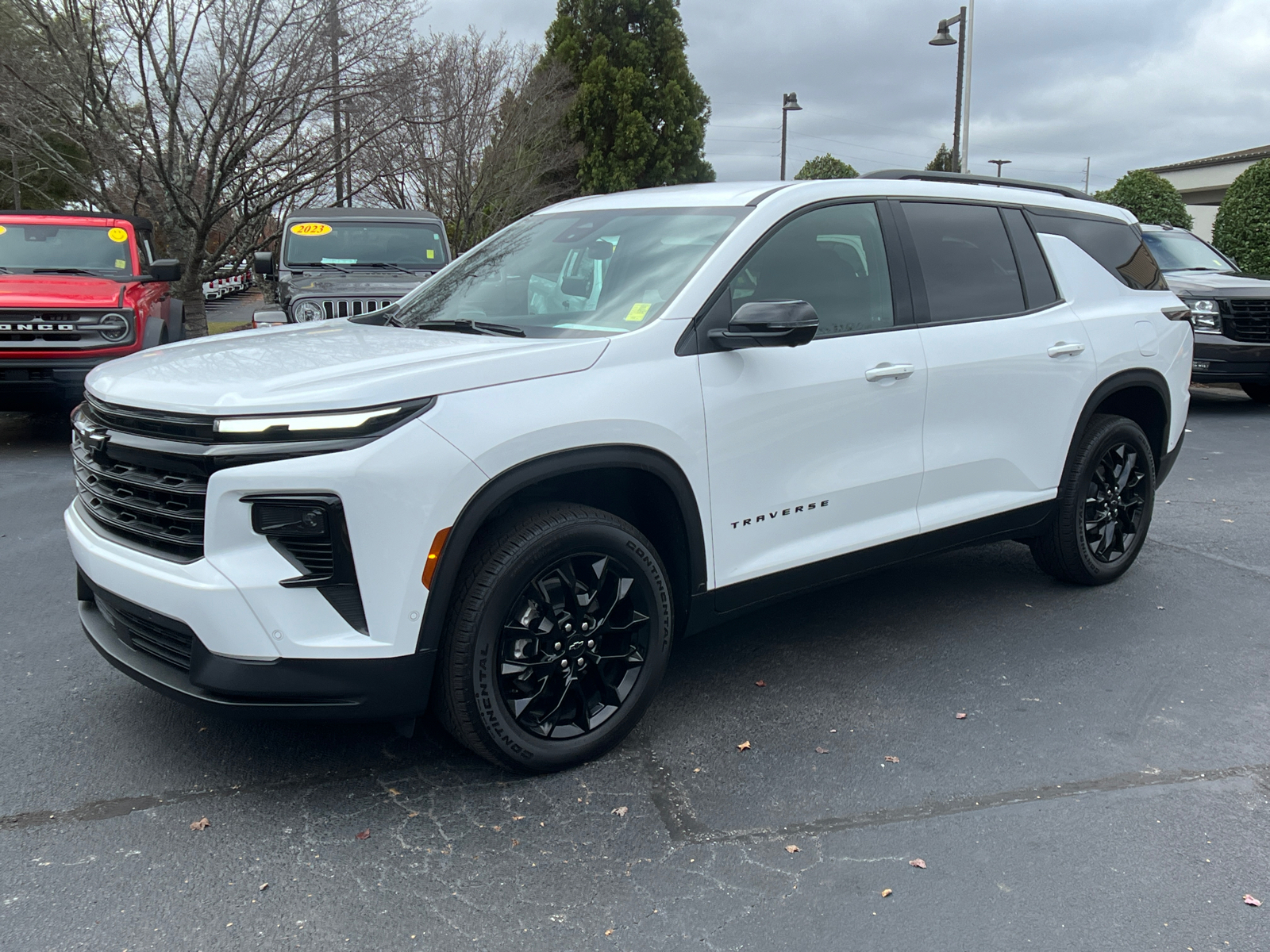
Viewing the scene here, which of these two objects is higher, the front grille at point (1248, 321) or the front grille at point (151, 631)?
the front grille at point (1248, 321)

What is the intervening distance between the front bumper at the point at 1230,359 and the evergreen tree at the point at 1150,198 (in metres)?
10.9

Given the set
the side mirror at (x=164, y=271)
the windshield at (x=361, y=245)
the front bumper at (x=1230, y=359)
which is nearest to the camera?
the side mirror at (x=164, y=271)

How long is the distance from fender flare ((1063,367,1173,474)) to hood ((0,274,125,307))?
7.27 metres

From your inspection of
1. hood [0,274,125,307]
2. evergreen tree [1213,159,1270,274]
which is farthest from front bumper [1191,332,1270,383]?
hood [0,274,125,307]

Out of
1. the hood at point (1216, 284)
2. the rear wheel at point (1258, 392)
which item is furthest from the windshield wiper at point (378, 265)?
the rear wheel at point (1258, 392)

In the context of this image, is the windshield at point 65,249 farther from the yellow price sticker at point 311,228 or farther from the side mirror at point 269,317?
the yellow price sticker at point 311,228

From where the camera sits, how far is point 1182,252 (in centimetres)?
1265

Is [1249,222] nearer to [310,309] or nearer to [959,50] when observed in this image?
[959,50]

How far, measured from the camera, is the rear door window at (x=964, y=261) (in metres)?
4.30

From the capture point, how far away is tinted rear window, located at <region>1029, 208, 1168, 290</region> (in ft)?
16.4

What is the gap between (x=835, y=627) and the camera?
15.5 feet

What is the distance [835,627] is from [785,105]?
30703 millimetres

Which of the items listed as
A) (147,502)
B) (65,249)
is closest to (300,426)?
(147,502)

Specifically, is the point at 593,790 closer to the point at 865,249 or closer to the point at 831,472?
the point at 831,472
